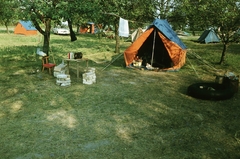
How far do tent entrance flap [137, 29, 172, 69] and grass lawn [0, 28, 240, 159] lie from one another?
10.3 feet

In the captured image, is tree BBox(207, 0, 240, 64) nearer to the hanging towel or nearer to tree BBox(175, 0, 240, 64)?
tree BBox(175, 0, 240, 64)

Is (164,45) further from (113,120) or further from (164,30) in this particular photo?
(113,120)

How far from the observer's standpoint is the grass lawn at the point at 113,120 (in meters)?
4.39

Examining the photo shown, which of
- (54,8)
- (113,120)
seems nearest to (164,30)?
(54,8)

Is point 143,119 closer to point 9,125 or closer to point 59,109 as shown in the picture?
point 59,109

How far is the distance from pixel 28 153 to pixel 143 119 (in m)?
2.92

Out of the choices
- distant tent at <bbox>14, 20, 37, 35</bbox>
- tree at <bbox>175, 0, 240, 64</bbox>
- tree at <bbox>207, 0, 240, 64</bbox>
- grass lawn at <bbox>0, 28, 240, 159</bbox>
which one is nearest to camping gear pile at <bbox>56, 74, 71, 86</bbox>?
grass lawn at <bbox>0, 28, 240, 159</bbox>

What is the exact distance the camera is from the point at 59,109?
20.5 feet

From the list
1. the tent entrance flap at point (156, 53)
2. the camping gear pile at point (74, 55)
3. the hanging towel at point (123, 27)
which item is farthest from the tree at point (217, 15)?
the camping gear pile at point (74, 55)

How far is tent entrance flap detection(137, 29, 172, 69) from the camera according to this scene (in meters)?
12.4

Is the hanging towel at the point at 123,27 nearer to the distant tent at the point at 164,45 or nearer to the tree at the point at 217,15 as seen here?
the distant tent at the point at 164,45

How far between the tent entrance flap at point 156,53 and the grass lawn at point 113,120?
3.15 meters

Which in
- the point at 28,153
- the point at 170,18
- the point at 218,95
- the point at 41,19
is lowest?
the point at 28,153

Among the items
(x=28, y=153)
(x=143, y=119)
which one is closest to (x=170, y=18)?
(x=143, y=119)
